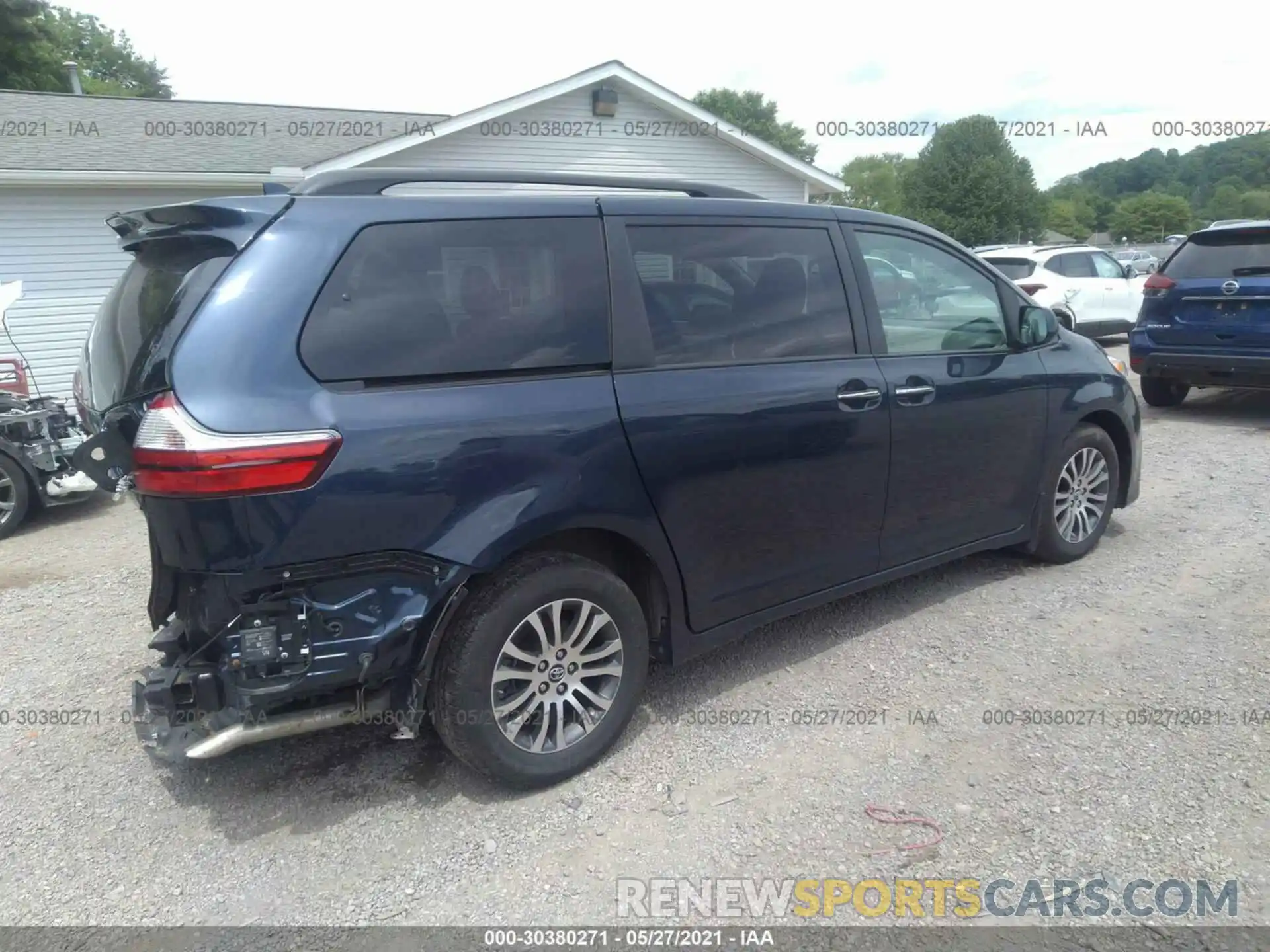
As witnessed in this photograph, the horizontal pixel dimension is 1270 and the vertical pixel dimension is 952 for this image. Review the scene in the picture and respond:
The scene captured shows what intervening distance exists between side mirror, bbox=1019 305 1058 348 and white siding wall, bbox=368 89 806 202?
7942 millimetres

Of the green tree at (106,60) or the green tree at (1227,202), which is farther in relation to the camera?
the green tree at (1227,202)

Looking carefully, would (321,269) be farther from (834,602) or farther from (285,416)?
(834,602)

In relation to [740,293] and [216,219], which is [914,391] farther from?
[216,219]

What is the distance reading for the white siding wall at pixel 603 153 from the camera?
1232 centimetres

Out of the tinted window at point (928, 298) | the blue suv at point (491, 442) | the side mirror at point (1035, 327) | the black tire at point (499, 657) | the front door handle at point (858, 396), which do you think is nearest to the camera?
the blue suv at point (491, 442)

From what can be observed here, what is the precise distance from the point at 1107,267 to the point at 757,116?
5740 centimetres

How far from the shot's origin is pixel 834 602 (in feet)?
14.9

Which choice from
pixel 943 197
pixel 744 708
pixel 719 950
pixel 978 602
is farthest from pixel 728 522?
pixel 943 197

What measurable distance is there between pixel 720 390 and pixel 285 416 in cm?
153

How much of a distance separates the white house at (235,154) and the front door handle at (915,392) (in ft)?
26.1

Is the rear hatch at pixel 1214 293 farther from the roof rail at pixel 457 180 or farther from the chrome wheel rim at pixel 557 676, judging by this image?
the chrome wheel rim at pixel 557 676

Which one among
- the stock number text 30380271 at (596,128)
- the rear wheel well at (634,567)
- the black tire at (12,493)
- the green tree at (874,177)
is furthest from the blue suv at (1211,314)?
the green tree at (874,177)

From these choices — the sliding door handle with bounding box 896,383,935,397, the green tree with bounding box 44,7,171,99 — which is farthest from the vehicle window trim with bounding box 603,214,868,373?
the green tree with bounding box 44,7,171,99

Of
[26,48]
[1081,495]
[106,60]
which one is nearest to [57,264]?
[1081,495]
